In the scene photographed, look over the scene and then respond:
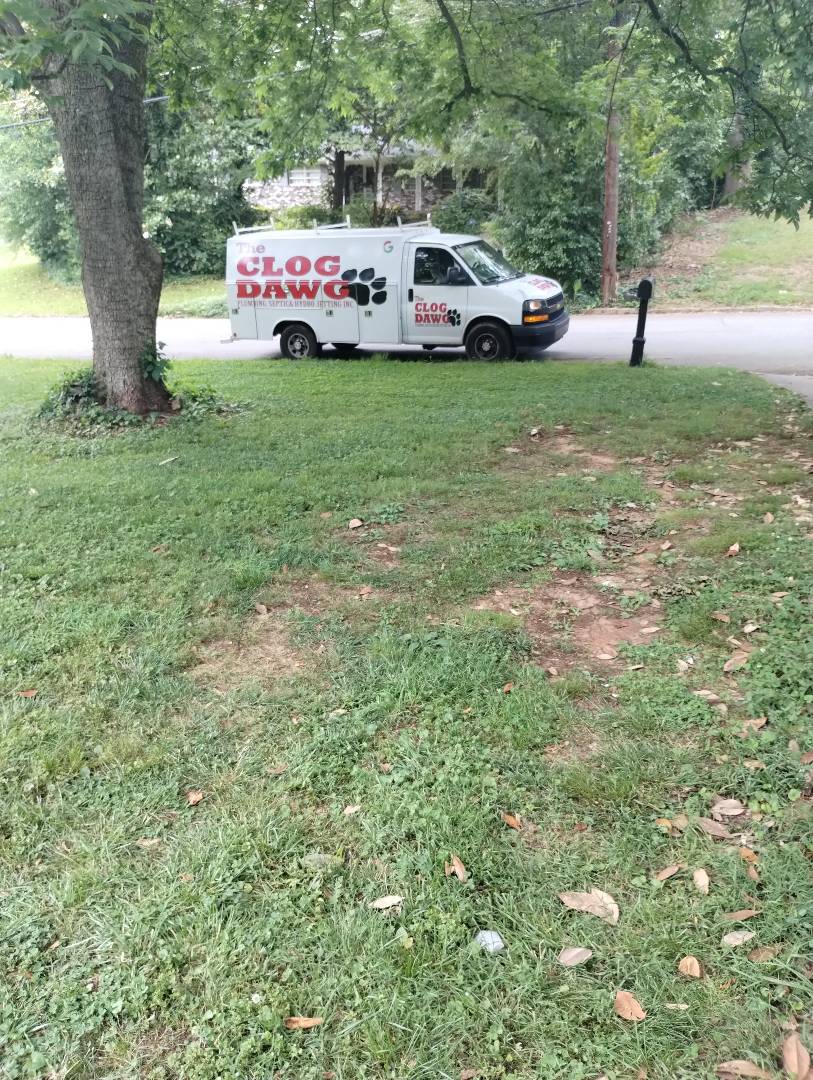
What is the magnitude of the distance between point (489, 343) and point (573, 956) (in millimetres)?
11670

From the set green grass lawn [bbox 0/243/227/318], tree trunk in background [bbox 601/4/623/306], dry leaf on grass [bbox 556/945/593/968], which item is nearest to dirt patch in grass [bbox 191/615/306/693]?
dry leaf on grass [bbox 556/945/593/968]

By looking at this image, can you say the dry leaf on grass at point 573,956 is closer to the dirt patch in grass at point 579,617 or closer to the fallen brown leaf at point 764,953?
the fallen brown leaf at point 764,953

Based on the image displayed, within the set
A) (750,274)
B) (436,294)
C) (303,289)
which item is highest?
(750,274)

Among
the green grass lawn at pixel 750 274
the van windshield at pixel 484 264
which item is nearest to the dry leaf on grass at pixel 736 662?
the van windshield at pixel 484 264

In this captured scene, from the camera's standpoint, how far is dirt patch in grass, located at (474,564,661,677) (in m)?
3.98

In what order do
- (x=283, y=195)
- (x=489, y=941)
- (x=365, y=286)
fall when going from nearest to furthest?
(x=489, y=941)
(x=365, y=286)
(x=283, y=195)

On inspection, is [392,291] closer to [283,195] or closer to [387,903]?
[387,903]

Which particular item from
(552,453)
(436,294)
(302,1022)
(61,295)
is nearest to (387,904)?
(302,1022)

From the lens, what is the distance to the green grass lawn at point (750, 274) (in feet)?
66.3

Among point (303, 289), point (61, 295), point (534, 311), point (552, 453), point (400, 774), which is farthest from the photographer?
point (61, 295)

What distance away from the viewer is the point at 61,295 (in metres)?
29.5

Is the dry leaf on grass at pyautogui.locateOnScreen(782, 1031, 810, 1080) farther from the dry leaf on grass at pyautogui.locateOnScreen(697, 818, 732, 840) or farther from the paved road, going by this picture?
the paved road

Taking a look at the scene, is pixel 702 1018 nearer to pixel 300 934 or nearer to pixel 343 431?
pixel 300 934

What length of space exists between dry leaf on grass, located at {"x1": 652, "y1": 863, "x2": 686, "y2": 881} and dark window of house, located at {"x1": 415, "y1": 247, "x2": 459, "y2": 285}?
37.8 feet
